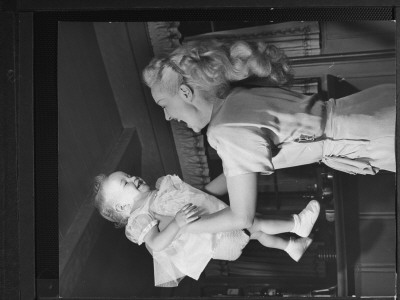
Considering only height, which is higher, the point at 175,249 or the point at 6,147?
the point at 6,147

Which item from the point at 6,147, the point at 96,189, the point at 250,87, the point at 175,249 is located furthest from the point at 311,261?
the point at 6,147

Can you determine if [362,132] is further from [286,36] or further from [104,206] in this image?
[104,206]

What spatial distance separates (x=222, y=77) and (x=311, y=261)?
0.66 metres

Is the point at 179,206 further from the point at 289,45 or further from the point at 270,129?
the point at 289,45

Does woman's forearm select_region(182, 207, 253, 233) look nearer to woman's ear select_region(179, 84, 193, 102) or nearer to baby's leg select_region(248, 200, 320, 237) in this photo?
baby's leg select_region(248, 200, 320, 237)

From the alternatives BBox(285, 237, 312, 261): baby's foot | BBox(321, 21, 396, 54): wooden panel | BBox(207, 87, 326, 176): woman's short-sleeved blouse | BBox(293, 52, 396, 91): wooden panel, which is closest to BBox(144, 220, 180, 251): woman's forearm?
BBox(207, 87, 326, 176): woman's short-sleeved blouse

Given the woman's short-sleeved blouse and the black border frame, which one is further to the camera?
the black border frame

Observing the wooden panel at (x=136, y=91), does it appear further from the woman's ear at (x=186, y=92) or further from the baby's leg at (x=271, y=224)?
the baby's leg at (x=271, y=224)

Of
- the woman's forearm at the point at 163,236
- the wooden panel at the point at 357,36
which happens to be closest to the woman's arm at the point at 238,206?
the woman's forearm at the point at 163,236

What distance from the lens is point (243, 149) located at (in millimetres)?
2203

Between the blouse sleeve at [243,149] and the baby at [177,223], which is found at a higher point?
the blouse sleeve at [243,149]

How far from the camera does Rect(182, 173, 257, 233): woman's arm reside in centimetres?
222

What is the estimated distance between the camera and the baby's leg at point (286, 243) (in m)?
2.24

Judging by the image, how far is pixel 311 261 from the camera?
225 cm
